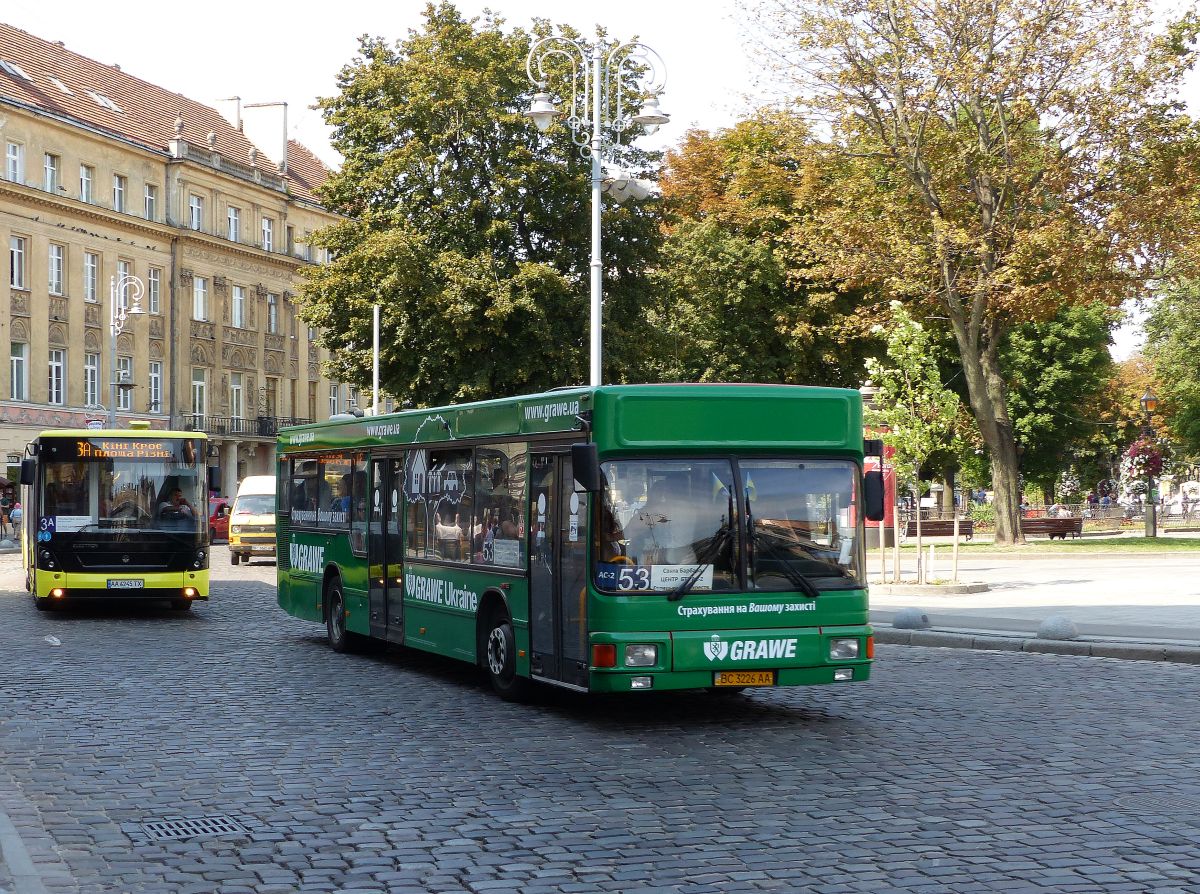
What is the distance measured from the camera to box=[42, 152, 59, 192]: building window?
61.8 metres

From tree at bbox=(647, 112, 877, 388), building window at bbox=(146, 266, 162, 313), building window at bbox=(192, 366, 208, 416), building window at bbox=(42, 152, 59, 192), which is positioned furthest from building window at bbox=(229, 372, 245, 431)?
tree at bbox=(647, 112, 877, 388)

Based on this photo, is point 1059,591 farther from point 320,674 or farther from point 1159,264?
point 1159,264

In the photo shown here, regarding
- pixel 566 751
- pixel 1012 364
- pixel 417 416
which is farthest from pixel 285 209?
pixel 566 751

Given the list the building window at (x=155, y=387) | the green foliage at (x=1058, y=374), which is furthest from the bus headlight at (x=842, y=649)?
the building window at (x=155, y=387)

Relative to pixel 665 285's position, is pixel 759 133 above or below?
above

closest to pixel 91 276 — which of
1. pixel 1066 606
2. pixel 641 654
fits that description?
pixel 1066 606

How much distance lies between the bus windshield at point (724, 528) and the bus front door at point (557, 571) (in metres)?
0.33

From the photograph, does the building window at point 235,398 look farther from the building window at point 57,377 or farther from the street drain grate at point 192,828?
the street drain grate at point 192,828

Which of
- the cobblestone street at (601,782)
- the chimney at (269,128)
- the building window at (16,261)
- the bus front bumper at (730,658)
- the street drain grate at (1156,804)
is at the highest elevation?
the chimney at (269,128)

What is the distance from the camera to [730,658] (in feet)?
38.1

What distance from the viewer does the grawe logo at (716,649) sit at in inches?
454

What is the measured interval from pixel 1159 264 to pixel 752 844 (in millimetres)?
35525

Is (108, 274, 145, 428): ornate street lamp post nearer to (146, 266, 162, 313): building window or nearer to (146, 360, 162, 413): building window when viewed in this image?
(146, 266, 162, 313): building window

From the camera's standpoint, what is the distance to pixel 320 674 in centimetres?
1545
